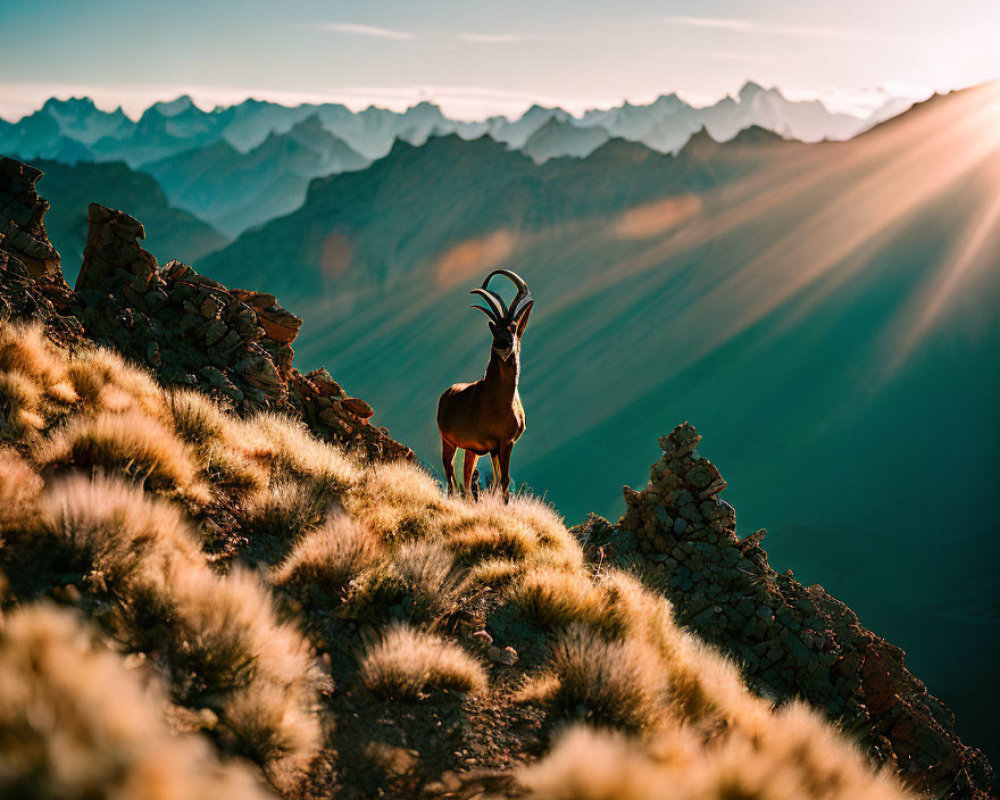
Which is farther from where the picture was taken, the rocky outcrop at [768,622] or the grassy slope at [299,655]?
the rocky outcrop at [768,622]

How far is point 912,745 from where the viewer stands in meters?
10.9

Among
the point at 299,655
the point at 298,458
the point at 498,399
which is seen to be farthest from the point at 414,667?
the point at 498,399

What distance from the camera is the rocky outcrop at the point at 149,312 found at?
1043cm

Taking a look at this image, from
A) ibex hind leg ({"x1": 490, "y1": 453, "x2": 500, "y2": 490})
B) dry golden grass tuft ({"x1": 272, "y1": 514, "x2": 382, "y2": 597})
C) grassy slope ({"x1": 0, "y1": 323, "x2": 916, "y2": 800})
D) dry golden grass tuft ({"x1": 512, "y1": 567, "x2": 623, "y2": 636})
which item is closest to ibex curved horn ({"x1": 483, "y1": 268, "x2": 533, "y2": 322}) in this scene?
ibex hind leg ({"x1": 490, "y1": 453, "x2": 500, "y2": 490})

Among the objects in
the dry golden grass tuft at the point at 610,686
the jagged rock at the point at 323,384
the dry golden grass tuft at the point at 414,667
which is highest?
the jagged rock at the point at 323,384

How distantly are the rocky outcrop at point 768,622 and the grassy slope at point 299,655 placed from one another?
403 cm

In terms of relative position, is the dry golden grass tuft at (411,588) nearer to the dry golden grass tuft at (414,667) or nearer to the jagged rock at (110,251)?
the dry golden grass tuft at (414,667)

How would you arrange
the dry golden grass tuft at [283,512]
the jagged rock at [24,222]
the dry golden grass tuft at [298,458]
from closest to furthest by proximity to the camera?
the dry golden grass tuft at [283,512], the dry golden grass tuft at [298,458], the jagged rock at [24,222]

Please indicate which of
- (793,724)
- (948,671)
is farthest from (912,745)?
(948,671)

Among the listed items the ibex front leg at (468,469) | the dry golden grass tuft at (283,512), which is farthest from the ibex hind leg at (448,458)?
the dry golden grass tuft at (283,512)

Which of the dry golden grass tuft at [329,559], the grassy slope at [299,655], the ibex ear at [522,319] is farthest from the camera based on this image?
the ibex ear at [522,319]

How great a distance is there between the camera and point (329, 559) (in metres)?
5.30

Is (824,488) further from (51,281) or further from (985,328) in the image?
(51,281)

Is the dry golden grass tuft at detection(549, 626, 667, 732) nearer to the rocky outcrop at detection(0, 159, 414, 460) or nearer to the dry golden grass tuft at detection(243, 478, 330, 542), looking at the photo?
the dry golden grass tuft at detection(243, 478, 330, 542)
